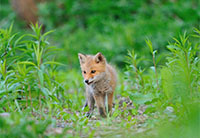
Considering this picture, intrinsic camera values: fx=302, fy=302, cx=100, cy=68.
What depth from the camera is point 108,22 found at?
43.2ft

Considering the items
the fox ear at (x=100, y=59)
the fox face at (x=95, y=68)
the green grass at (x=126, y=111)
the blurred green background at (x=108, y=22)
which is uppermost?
the blurred green background at (x=108, y=22)

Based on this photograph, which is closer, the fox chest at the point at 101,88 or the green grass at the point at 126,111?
the green grass at the point at 126,111

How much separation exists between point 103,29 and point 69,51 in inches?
111

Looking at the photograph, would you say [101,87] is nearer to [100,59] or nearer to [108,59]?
[100,59]

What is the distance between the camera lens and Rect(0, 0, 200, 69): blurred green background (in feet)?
36.3

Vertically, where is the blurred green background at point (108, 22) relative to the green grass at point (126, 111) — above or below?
above

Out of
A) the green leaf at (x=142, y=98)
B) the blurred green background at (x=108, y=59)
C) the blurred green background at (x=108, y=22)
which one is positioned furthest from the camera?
the blurred green background at (x=108, y=22)

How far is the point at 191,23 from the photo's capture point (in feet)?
37.6

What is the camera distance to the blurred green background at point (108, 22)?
11.1 metres

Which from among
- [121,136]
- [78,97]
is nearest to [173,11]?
[78,97]

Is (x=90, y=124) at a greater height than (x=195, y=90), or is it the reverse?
(x=195, y=90)

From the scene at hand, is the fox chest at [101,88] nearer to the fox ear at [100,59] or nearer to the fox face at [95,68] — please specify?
the fox face at [95,68]

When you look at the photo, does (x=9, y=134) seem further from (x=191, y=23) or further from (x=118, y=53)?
(x=191, y=23)

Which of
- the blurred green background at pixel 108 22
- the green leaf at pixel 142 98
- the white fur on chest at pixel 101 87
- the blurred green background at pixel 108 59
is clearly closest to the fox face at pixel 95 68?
the white fur on chest at pixel 101 87
